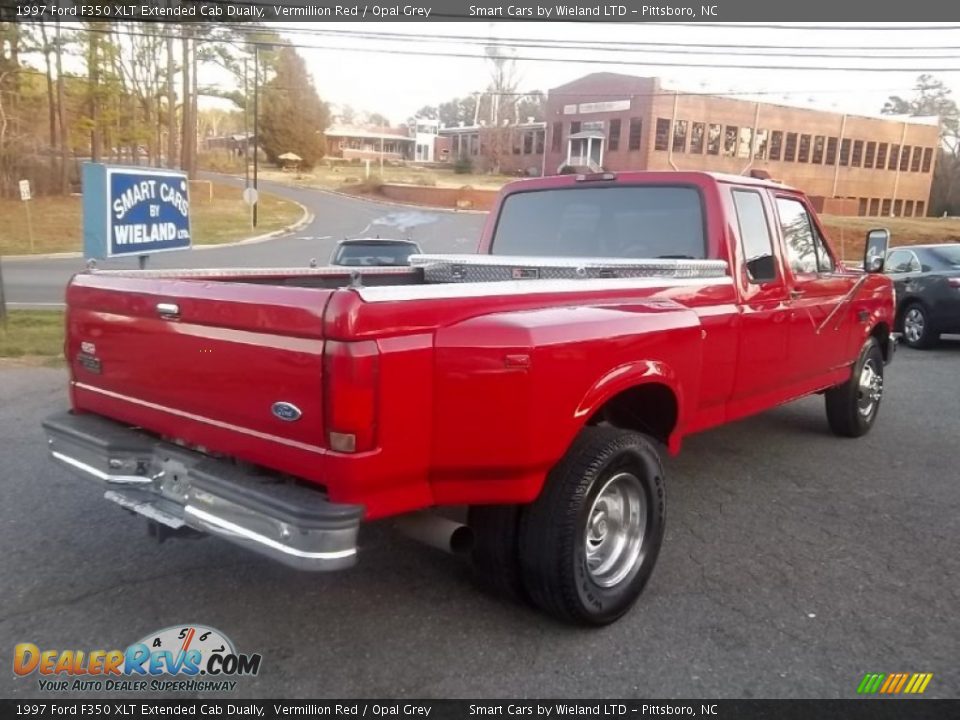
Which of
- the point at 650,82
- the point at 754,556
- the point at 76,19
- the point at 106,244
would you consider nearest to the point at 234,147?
the point at 650,82

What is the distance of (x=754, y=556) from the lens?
4.21 metres

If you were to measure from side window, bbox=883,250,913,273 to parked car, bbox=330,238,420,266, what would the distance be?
7.72m

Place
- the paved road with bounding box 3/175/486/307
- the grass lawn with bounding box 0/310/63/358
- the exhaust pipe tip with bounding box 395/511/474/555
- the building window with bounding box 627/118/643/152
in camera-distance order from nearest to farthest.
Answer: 1. the exhaust pipe tip with bounding box 395/511/474/555
2. the grass lawn with bounding box 0/310/63/358
3. the paved road with bounding box 3/175/486/307
4. the building window with bounding box 627/118/643/152

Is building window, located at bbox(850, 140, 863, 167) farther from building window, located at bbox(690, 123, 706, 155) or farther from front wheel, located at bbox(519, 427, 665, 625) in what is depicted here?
front wheel, located at bbox(519, 427, 665, 625)

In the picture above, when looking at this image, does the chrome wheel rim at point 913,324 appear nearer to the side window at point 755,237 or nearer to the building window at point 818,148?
the side window at point 755,237

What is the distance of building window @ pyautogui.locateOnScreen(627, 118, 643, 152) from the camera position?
49.6 m

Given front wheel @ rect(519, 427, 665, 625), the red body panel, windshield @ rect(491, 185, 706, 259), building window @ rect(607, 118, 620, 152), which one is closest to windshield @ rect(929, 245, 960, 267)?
windshield @ rect(491, 185, 706, 259)

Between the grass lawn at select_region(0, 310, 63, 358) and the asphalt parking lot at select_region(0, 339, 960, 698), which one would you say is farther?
Result: the grass lawn at select_region(0, 310, 63, 358)

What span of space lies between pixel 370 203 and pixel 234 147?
39.2 meters

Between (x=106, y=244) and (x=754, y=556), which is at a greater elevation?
(x=106, y=244)

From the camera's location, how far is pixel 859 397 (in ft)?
21.2

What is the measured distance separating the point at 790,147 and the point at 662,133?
10.9 m
